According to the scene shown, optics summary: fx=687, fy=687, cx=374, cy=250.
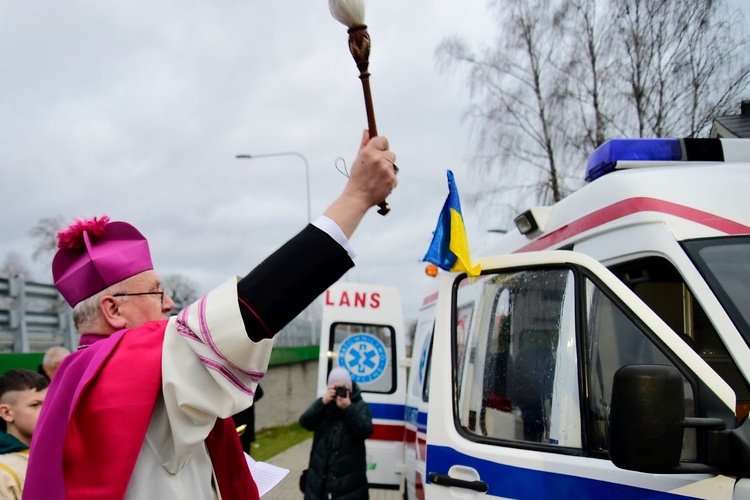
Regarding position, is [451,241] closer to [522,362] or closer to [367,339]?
[522,362]

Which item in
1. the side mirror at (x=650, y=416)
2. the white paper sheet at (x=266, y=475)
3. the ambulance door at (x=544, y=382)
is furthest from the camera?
the white paper sheet at (x=266, y=475)

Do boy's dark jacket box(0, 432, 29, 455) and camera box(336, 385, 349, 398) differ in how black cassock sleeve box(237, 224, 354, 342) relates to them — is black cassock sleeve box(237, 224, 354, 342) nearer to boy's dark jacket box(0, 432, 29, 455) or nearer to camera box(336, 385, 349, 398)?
boy's dark jacket box(0, 432, 29, 455)

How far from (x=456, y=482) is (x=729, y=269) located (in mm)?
1318

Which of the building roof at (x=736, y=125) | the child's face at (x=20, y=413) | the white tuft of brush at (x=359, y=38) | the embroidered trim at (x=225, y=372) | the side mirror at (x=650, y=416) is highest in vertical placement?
the building roof at (x=736, y=125)

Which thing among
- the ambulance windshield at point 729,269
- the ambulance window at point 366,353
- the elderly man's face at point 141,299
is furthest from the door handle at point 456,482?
the ambulance window at point 366,353

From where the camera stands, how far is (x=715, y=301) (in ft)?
7.32

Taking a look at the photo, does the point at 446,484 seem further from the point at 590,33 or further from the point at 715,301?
the point at 590,33

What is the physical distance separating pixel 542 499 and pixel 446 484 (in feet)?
1.56

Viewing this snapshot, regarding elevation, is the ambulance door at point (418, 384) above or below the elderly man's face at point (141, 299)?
below

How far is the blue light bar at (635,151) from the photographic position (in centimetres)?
302

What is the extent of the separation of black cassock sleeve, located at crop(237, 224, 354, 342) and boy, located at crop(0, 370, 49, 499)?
186cm

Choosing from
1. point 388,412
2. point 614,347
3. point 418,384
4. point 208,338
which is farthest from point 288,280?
point 388,412

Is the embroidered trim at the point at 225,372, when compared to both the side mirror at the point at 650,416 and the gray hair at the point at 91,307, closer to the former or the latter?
the gray hair at the point at 91,307

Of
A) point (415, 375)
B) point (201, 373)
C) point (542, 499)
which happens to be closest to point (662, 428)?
point (542, 499)
